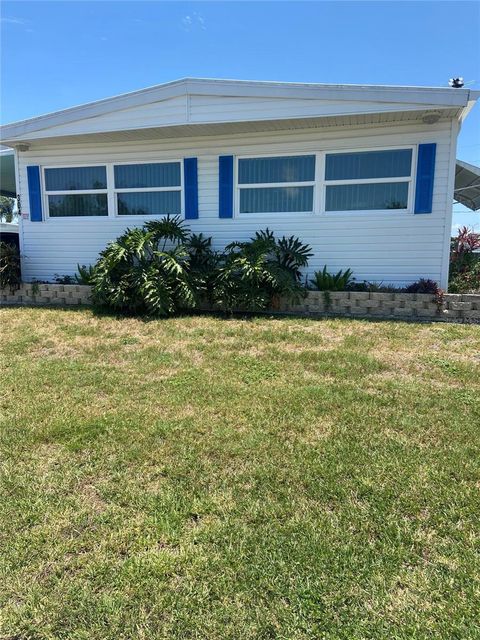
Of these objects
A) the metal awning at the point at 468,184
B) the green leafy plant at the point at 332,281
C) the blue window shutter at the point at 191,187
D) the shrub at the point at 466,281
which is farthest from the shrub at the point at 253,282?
the metal awning at the point at 468,184

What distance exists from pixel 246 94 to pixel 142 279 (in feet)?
11.7

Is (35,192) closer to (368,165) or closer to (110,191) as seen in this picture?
(110,191)

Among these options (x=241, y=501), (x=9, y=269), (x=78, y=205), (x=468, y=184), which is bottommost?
(x=241, y=501)

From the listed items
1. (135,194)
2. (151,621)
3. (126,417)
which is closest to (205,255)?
(135,194)

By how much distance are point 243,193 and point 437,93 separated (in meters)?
3.57

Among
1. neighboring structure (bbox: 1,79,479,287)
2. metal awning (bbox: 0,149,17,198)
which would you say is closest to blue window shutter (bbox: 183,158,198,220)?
neighboring structure (bbox: 1,79,479,287)

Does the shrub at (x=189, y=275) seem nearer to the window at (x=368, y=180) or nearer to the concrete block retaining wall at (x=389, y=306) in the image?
the concrete block retaining wall at (x=389, y=306)

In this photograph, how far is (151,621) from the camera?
64.6 inches

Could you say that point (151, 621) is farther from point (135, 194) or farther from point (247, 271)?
point (135, 194)

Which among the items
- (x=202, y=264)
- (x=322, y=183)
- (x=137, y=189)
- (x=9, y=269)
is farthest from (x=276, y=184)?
(x=9, y=269)

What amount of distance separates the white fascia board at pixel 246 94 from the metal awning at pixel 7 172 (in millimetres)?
1935

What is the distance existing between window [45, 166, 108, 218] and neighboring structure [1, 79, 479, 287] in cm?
2

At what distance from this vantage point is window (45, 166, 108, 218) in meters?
8.96

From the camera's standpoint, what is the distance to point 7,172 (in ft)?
39.0
